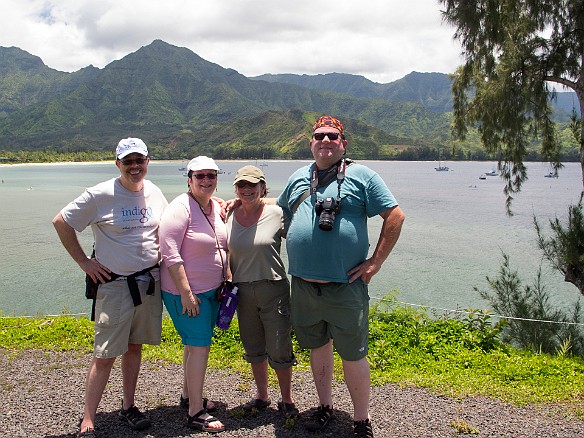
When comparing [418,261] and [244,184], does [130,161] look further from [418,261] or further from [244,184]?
[418,261]

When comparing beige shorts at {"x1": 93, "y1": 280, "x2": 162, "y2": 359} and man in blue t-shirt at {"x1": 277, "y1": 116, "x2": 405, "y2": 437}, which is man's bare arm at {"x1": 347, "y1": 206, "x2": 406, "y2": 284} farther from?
beige shorts at {"x1": 93, "y1": 280, "x2": 162, "y2": 359}

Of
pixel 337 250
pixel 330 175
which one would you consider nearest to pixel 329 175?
pixel 330 175

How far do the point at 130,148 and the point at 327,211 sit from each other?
148cm

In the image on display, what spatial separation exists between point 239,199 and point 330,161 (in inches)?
30.0

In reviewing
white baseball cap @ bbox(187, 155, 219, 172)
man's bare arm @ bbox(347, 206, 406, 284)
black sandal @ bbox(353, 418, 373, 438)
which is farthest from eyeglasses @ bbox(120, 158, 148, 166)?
black sandal @ bbox(353, 418, 373, 438)

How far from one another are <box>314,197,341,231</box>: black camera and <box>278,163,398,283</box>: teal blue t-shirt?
0.06 meters

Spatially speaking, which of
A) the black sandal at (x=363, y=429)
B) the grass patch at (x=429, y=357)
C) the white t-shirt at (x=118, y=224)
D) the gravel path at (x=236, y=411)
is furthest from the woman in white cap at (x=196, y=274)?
the grass patch at (x=429, y=357)

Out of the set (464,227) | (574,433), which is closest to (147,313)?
(574,433)

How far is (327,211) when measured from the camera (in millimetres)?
3461

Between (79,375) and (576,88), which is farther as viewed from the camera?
(576,88)

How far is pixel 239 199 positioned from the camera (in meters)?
3.89

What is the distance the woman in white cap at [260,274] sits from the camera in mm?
3779

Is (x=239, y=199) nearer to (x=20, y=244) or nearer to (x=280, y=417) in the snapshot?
(x=280, y=417)

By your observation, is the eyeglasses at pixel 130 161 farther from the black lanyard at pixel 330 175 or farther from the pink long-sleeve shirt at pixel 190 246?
the black lanyard at pixel 330 175
